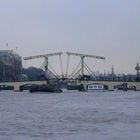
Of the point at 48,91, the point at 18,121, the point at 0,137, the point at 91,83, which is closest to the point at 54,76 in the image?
the point at 91,83

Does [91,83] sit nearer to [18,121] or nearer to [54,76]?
[54,76]

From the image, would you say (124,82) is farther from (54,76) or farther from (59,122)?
(59,122)

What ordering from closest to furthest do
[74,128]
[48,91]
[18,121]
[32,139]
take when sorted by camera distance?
1. [32,139]
2. [74,128]
3. [18,121]
4. [48,91]

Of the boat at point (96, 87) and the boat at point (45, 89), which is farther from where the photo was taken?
the boat at point (96, 87)

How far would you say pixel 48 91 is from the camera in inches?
6334

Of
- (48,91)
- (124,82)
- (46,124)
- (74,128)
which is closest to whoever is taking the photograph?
(74,128)

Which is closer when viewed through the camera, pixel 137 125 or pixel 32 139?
pixel 32 139

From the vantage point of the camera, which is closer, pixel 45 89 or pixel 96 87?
pixel 45 89

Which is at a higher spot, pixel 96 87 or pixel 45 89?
pixel 96 87

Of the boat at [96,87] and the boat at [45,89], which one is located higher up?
the boat at [96,87]

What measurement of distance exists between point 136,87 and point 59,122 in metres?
139

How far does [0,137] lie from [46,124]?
8932 mm

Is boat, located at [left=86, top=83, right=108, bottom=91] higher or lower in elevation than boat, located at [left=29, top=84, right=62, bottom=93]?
higher

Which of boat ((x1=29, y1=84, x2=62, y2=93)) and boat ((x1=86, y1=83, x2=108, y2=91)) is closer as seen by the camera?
boat ((x1=29, y1=84, x2=62, y2=93))
